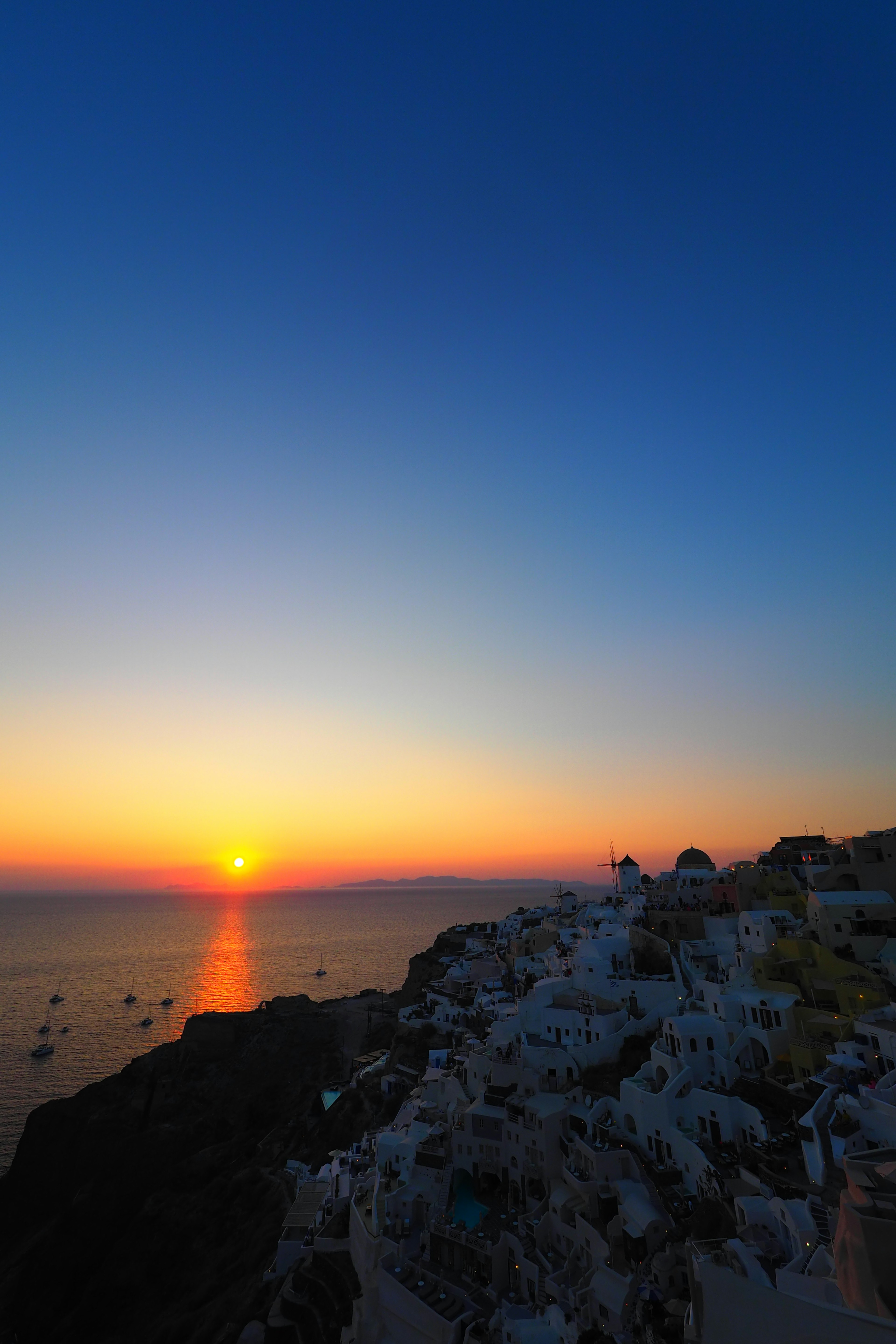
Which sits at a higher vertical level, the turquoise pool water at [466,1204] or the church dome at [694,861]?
the church dome at [694,861]

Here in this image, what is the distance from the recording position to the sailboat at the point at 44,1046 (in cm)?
6619

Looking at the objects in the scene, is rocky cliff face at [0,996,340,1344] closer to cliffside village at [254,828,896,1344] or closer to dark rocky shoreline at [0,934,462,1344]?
dark rocky shoreline at [0,934,462,1344]

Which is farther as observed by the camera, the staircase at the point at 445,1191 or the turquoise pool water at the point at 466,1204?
the staircase at the point at 445,1191

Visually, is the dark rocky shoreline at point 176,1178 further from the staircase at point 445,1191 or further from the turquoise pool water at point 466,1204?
the turquoise pool water at point 466,1204

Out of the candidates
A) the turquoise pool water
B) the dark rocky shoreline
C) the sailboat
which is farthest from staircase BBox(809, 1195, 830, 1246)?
the sailboat

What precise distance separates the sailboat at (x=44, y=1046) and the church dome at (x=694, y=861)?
211 ft

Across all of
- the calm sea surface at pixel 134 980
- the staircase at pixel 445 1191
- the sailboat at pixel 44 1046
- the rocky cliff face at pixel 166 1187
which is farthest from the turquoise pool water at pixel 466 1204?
the sailboat at pixel 44 1046

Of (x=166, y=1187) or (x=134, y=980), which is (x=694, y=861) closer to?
(x=166, y=1187)

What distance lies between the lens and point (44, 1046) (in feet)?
227

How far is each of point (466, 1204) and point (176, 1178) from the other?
2757 cm

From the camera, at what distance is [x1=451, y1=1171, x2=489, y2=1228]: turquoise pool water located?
26438mm

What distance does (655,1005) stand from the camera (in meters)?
35.9

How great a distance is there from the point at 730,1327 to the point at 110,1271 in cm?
4896

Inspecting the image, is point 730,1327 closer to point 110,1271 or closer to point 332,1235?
point 332,1235
